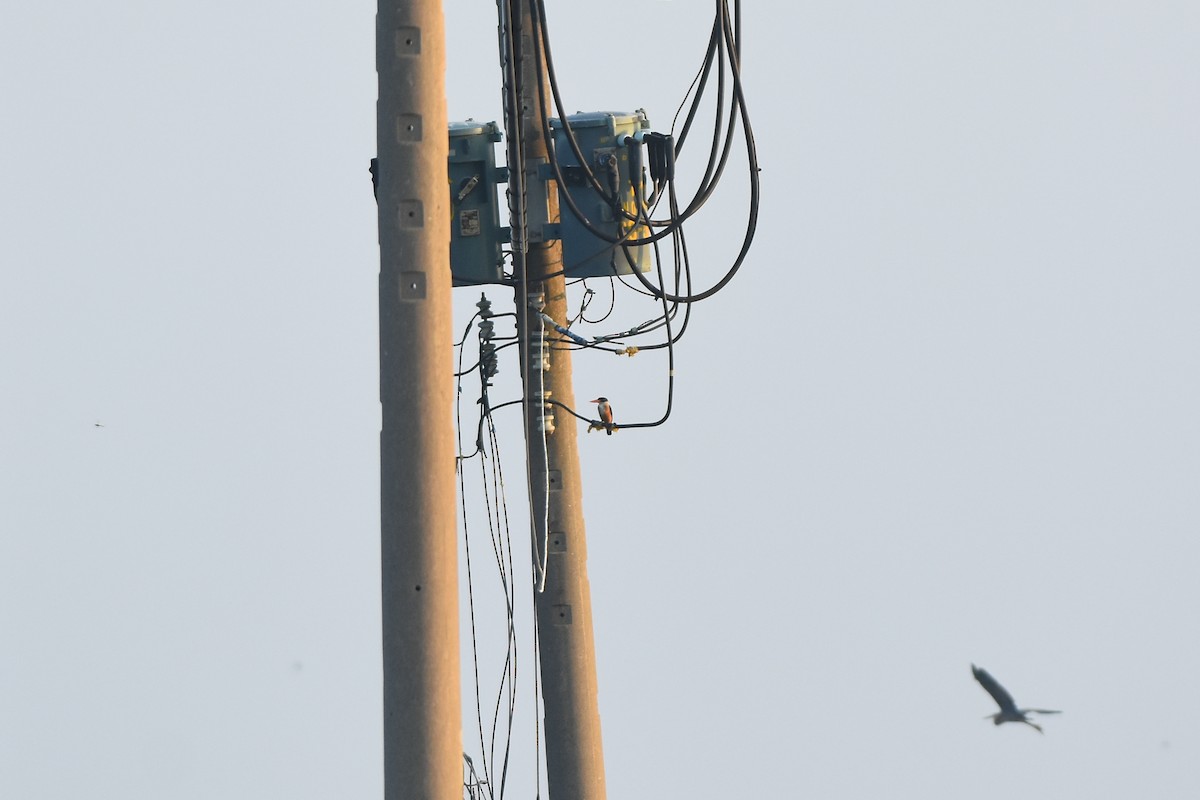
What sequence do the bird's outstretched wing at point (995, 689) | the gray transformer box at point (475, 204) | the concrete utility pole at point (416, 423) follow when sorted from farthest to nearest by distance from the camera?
the bird's outstretched wing at point (995, 689)
the gray transformer box at point (475, 204)
the concrete utility pole at point (416, 423)

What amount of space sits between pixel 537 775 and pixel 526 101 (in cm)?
315

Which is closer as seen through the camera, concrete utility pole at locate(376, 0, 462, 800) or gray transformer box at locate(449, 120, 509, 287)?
concrete utility pole at locate(376, 0, 462, 800)

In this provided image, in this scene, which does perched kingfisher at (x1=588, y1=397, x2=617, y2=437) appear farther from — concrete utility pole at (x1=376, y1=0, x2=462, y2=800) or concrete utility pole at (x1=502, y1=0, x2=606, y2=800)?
concrete utility pole at (x1=376, y1=0, x2=462, y2=800)

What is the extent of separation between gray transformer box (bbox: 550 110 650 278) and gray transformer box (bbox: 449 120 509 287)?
0.31m

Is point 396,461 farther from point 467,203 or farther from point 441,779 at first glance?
point 467,203

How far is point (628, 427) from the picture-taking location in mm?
10469

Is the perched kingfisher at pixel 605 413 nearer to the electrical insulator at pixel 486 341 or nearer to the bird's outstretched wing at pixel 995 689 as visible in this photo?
the electrical insulator at pixel 486 341

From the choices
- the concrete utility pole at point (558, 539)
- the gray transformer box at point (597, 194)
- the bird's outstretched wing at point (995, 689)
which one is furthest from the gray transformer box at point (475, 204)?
the bird's outstretched wing at point (995, 689)

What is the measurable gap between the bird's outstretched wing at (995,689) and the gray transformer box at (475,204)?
3615mm

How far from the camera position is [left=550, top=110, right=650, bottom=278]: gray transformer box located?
10172 mm

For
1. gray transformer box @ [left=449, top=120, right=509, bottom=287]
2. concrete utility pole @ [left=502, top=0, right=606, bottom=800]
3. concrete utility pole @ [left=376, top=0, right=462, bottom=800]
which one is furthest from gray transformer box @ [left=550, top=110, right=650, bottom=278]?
concrete utility pole @ [left=376, top=0, right=462, bottom=800]

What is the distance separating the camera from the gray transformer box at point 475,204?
10.1m

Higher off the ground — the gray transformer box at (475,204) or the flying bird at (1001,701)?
the gray transformer box at (475,204)

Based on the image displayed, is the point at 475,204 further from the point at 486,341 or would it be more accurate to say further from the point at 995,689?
the point at 995,689
